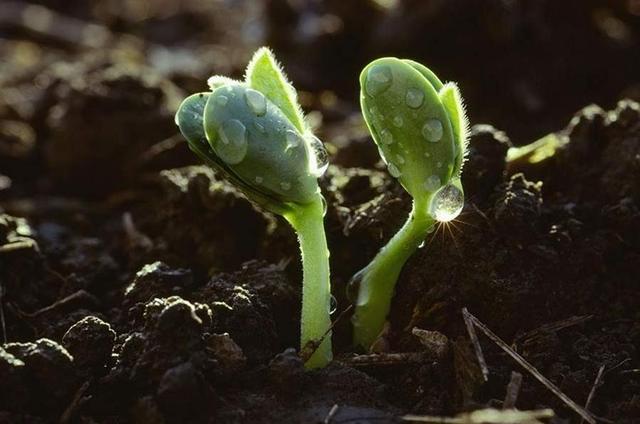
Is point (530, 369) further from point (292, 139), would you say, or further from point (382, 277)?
point (292, 139)

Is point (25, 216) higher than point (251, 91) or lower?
higher

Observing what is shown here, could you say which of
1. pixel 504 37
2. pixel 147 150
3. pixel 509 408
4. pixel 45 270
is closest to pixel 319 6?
pixel 504 37

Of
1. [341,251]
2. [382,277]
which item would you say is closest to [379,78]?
[382,277]

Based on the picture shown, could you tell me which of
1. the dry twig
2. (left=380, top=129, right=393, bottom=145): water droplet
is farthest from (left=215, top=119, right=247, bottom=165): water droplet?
the dry twig

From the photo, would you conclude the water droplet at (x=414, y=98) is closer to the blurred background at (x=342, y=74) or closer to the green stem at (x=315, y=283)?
the green stem at (x=315, y=283)

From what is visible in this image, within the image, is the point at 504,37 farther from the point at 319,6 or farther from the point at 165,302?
the point at 165,302

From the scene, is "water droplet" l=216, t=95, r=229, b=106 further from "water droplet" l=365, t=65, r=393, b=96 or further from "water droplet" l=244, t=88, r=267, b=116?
"water droplet" l=365, t=65, r=393, b=96
